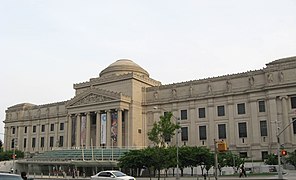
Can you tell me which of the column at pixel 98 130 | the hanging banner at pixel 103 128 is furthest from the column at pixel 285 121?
the column at pixel 98 130

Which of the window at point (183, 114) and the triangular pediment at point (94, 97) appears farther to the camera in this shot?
the triangular pediment at point (94, 97)

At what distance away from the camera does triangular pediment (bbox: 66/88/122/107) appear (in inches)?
3300

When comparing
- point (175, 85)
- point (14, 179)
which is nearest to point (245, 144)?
point (175, 85)

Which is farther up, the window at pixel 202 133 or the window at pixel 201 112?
the window at pixel 201 112

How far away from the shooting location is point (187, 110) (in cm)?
8025

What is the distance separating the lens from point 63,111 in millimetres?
103562

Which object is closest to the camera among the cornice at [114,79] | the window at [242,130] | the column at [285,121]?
the column at [285,121]

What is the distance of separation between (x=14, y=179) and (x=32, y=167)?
222 feet

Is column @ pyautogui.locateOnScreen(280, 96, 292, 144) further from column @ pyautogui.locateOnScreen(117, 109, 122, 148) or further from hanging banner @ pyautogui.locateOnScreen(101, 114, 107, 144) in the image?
hanging banner @ pyautogui.locateOnScreen(101, 114, 107, 144)

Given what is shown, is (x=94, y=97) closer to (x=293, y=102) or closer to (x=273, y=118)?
(x=273, y=118)

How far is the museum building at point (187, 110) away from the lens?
67.9 meters

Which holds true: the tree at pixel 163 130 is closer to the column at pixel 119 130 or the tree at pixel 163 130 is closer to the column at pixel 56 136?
the column at pixel 119 130

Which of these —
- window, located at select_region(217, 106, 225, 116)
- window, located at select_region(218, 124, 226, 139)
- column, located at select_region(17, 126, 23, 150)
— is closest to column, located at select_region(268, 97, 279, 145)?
window, located at select_region(218, 124, 226, 139)

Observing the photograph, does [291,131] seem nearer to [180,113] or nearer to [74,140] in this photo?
[180,113]
